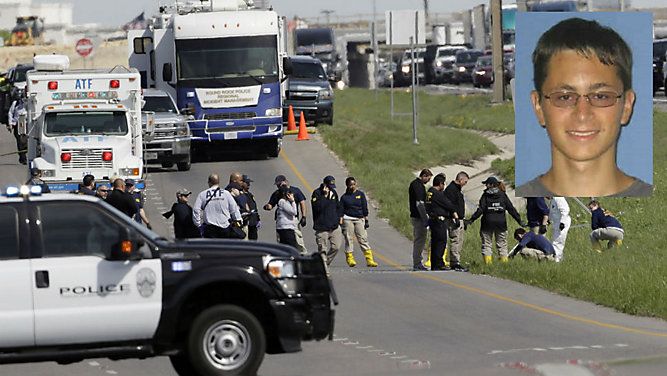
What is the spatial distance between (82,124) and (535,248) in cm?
985

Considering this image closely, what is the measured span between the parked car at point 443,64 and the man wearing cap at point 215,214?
65426 millimetres

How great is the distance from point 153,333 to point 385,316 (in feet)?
21.5

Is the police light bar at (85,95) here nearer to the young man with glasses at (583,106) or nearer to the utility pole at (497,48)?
the young man with glasses at (583,106)

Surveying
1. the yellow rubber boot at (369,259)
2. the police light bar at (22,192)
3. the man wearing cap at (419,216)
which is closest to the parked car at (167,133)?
the yellow rubber boot at (369,259)

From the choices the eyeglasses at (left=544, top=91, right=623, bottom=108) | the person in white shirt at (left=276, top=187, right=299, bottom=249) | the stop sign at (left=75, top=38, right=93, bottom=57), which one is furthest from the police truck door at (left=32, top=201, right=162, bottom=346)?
the stop sign at (left=75, top=38, right=93, bottom=57)

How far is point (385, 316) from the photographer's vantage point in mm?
19641

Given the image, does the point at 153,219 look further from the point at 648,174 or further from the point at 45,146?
the point at 648,174

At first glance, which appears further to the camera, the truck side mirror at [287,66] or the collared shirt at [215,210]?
the truck side mirror at [287,66]

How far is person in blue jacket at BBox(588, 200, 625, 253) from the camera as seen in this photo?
2714 cm

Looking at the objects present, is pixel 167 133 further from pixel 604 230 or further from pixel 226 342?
pixel 226 342

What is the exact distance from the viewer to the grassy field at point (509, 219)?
21609 mm

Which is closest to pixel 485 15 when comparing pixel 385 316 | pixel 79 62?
pixel 79 62

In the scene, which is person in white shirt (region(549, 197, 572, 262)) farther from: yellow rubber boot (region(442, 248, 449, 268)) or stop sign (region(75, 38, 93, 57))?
stop sign (region(75, 38, 93, 57))

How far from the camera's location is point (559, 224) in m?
26.0
